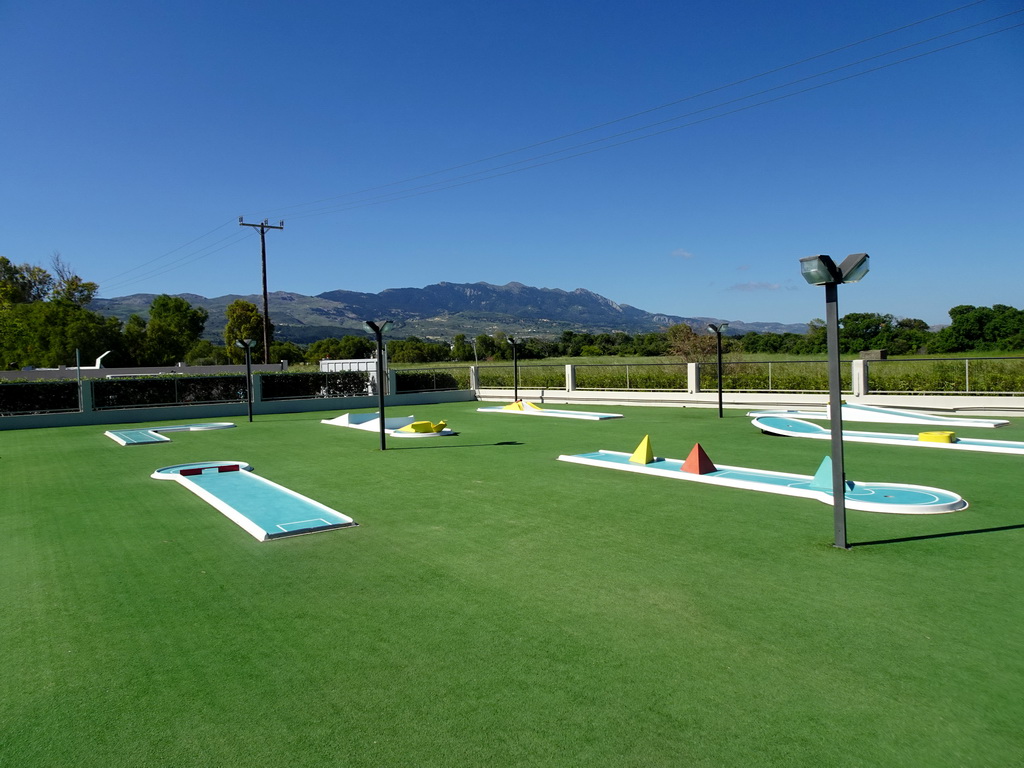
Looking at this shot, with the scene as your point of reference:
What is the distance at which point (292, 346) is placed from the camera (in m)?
76.4

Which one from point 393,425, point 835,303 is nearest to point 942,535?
point 835,303

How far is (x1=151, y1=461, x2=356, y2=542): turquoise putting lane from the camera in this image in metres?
7.19

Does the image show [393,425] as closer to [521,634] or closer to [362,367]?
[521,634]

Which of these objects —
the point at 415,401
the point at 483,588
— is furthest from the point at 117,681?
the point at 415,401

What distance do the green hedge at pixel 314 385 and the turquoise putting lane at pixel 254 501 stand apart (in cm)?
1438

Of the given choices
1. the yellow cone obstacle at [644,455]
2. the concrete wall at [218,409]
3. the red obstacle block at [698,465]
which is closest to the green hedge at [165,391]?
the concrete wall at [218,409]

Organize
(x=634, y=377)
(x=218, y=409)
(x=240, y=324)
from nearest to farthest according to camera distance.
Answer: (x=218, y=409) → (x=634, y=377) → (x=240, y=324)

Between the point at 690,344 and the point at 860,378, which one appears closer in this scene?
the point at 860,378

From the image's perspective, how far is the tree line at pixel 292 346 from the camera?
41.7 metres

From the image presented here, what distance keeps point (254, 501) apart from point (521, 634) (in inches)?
217

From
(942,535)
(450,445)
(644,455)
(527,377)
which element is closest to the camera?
(942,535)

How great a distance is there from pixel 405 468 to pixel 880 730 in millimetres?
8869

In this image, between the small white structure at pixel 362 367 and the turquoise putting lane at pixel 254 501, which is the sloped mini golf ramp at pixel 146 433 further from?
the small white structure at pixel 362 367

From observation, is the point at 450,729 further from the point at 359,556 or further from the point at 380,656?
the point at 359,556
